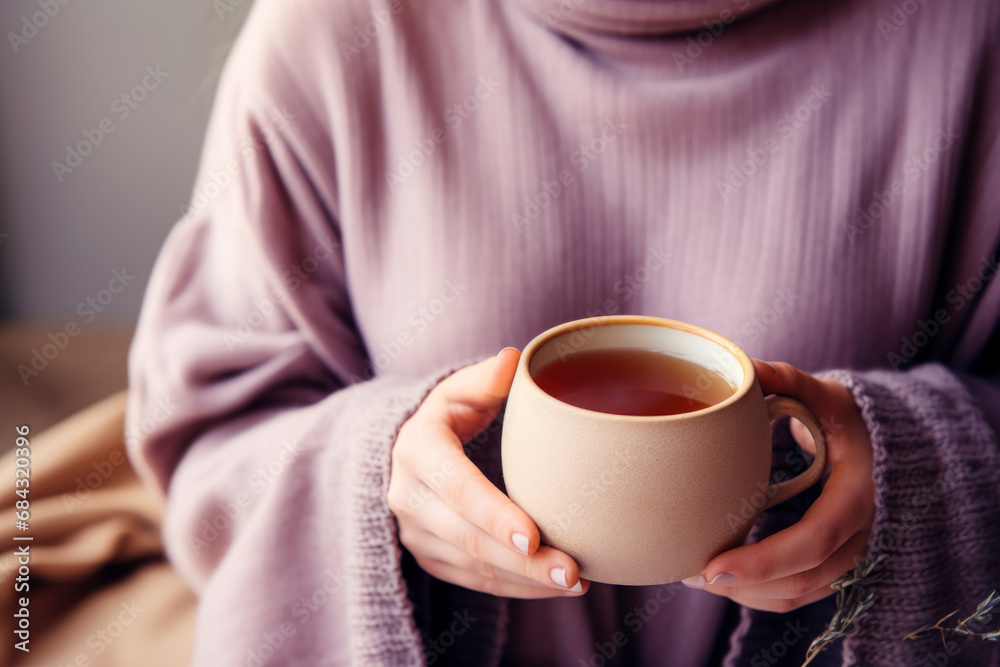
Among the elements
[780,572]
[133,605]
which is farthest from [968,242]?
[133,605]

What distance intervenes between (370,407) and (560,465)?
0.82 feet

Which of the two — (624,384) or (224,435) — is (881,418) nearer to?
(624,384)

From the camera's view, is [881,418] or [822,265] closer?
[881,418]

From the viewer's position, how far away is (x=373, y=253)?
2.36 feet

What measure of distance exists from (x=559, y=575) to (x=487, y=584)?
14 cm

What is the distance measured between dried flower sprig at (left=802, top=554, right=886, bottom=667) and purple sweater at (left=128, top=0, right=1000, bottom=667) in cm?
11

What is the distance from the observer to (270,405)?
0.76 m
